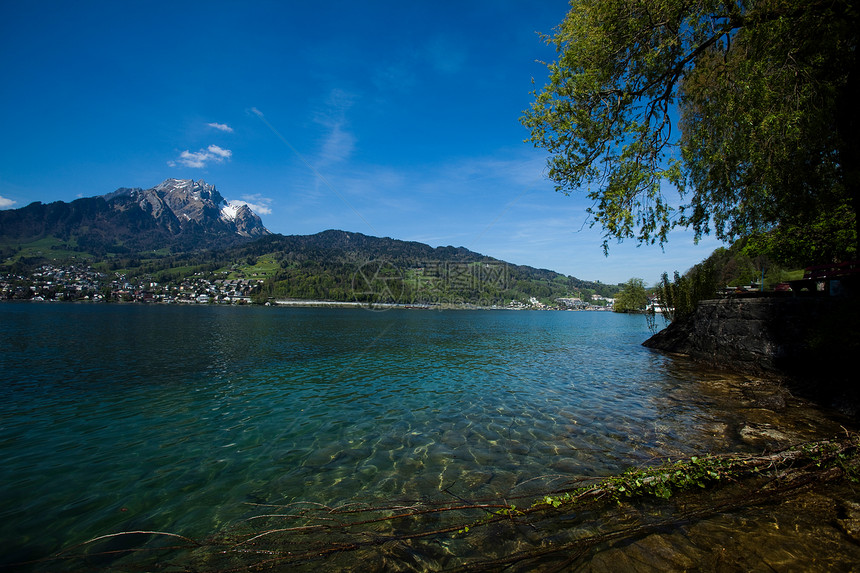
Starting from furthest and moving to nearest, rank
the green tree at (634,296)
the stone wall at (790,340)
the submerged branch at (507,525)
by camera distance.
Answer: the green tree at (634,296)
the stone wall at (790,340)
the submerged branch at (507,525)

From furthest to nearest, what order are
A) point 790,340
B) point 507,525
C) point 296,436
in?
point 790,340 → point 296,436 → point 507,525

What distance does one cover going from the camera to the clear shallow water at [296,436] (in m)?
6.99

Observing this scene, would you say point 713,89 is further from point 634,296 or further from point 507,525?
point 634,296

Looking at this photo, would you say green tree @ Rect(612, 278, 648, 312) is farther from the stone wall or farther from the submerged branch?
the submerged branch

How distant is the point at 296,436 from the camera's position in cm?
1048

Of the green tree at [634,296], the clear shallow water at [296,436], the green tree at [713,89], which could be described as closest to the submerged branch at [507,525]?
the clear shallow water at [296,436]

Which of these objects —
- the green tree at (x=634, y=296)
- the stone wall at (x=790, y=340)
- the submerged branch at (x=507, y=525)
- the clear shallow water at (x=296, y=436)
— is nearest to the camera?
the submerged branch at (x=507, y=525)

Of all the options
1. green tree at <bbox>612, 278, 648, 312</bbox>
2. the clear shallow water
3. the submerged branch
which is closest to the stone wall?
the clear shallow water

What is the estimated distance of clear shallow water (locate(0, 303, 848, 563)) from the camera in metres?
6.99

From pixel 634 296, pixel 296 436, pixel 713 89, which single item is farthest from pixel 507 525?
pixel 634 296

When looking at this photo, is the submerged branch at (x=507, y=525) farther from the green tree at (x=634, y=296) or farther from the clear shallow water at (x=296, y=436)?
the green tree at (x=634, y=296)

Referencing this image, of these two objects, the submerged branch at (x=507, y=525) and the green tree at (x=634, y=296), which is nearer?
the submerged branch at (x=507, y=525)

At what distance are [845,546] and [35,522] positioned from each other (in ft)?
41.3

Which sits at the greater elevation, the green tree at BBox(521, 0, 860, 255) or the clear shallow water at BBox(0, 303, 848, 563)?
the green tree at BBox(521, 0, 860, 255)
